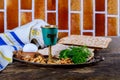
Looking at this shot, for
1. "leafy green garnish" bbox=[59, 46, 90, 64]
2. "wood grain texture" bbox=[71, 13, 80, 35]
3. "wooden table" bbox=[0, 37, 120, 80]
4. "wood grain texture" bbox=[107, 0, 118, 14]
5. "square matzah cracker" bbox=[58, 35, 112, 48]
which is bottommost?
"wooden table" bbox=[0, 37, 120, 80]

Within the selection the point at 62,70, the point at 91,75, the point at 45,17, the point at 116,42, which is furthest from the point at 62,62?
the point at 45,17

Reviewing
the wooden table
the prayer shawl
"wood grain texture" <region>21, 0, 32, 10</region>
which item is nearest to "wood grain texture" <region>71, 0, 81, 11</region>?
"wood grain texture" <region>21, 0, 32, 10</region>

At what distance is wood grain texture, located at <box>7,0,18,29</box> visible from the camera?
8.21 feet

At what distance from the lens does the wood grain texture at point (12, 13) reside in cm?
250

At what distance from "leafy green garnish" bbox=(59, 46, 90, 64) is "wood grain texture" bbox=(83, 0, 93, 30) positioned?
97 centimetres

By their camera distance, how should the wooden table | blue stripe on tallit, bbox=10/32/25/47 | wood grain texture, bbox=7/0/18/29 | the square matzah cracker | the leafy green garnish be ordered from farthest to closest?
1. wood grain texture, bbox=7/0/18/29
2. blue stripe on tallit, bbox=10/32/25/47
3. the square matzah cracker
4. the leafy green garnish
5. the wooden table

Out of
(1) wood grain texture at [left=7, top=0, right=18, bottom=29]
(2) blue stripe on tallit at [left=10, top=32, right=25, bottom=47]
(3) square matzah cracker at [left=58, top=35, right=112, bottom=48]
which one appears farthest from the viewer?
(1) wood grain texture at [left=7, top=0, right=18, bottom=29]

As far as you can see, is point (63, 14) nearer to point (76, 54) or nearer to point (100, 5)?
point (100, 5)

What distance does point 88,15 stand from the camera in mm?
2594

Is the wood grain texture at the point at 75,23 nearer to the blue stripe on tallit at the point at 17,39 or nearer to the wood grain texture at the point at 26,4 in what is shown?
the wood grain texture at the point at 26,4

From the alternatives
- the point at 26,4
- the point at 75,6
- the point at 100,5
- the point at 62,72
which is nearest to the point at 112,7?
the point at 100,5

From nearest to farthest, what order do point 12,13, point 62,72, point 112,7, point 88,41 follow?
point 62,72 < point 88,41 < point 12,13 < point 112,7

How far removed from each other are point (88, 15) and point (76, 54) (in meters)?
1.03

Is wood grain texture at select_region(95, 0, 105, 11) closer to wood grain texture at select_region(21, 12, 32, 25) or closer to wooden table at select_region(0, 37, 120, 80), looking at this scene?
wood grain texture at select_region(21, 12, 32, 25)
